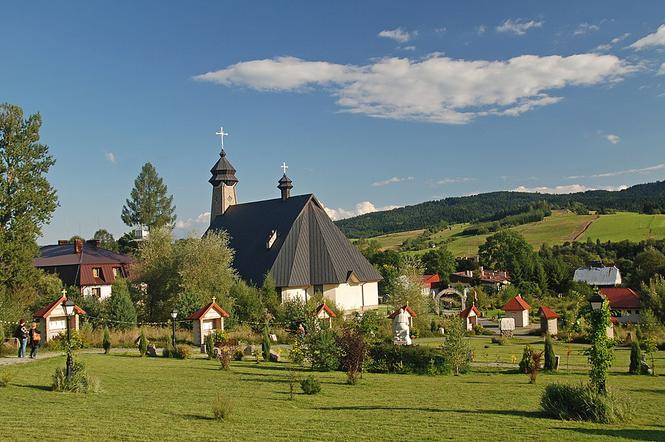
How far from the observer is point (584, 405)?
39.5 ft

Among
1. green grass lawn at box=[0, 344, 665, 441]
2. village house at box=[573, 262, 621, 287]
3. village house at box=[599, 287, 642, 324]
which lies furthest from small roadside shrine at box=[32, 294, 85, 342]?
village house at box=[573, 262, 621, 287]

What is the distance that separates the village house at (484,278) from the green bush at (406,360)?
5146cm

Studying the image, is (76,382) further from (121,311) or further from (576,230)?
(576,230)

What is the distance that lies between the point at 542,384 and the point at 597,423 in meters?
6.06

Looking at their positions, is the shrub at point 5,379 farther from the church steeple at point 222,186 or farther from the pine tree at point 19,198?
the church steeple at point 222,186

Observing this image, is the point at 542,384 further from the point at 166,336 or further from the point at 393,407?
the point at 166,336

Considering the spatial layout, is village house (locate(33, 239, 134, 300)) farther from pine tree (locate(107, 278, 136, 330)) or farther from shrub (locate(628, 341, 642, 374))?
shrub (locate(628, 341, 642, 374))

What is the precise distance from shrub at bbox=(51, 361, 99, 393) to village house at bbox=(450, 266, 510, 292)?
60393mm

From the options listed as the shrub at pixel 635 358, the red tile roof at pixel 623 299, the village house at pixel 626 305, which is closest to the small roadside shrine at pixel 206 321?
the shrub at pixel 635 358

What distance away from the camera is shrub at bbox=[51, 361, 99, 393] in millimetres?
14234

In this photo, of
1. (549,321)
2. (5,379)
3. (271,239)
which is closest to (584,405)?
(5,379)

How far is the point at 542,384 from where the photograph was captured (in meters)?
17.5

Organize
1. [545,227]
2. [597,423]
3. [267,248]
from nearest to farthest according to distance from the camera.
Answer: [597,423], [267,248], [545,227]

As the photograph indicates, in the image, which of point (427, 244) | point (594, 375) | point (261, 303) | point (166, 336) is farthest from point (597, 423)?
point (427, 244)
